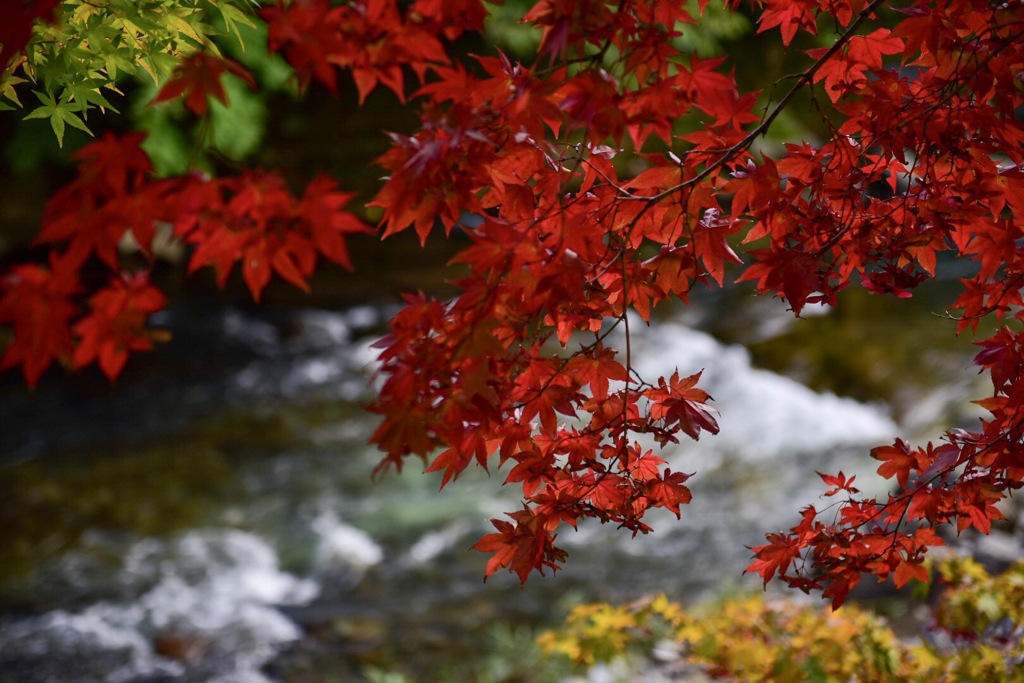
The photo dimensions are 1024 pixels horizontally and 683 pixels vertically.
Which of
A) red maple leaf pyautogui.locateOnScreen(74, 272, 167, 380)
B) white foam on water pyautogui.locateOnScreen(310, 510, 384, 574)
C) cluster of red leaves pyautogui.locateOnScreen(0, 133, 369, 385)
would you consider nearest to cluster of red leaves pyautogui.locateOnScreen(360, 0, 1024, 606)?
cluster of red leaves pyautogui.locateOnScreen(0, 133, 369, 385)

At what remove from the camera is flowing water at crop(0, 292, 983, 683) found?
380 centimetres

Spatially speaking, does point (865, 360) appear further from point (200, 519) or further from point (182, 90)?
point (182, 90)

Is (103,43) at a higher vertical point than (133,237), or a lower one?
higher

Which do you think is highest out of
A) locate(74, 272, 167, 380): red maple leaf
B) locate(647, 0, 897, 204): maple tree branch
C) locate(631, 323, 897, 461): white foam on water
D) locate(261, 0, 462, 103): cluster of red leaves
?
locate(631, 323, 897, 461): white foam on water

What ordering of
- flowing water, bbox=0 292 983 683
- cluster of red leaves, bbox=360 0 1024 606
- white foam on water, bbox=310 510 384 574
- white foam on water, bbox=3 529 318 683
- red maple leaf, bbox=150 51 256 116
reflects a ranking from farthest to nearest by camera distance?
1. white foam on water, bbox=310 510 384 574
2. flowing water, bbox=0 292 983 683
3. white foam on water, bbox=3 529 318 683
4. cluster of red leaves, bbox=360 0 1024 606
5. red maple leaf, bbox=150 51 256 116

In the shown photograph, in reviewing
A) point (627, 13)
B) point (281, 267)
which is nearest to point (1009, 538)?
point (627, 13)

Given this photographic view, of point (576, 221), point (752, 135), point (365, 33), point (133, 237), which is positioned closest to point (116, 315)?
point (133, 237)

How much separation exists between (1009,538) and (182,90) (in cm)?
379

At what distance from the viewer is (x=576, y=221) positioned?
135 cm

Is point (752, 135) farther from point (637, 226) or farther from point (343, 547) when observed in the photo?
point (343, 547)

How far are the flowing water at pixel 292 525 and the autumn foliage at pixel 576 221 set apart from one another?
7.66ft

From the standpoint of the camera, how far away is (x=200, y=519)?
5164mm

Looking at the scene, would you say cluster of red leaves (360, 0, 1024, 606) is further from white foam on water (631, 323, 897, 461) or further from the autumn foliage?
white foam on water (631, 323, 897, 461)

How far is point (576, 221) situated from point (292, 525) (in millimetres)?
4366
